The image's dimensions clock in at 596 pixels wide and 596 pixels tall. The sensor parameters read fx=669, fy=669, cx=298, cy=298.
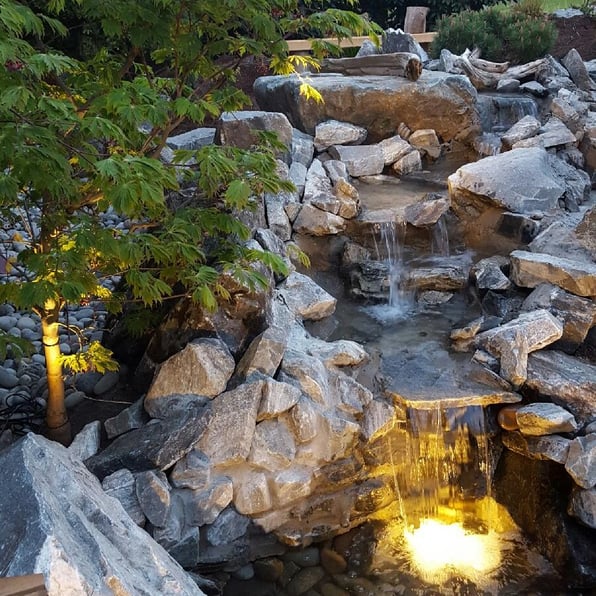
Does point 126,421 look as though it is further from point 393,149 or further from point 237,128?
point 393,149

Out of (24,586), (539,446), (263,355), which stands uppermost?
(24,586)

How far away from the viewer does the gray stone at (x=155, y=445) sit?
4.97 meters

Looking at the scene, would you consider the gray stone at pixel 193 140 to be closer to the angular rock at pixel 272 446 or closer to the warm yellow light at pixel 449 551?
the angular rock at pixel 272 446

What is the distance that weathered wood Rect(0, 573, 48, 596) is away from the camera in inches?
83.1

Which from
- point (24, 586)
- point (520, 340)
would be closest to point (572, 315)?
point (520, 340)

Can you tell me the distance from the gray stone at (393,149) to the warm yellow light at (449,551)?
248 inches

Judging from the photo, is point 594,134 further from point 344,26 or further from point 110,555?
point 110,555

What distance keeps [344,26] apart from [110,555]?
11.8 ft

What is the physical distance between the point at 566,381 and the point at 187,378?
11.1 ft

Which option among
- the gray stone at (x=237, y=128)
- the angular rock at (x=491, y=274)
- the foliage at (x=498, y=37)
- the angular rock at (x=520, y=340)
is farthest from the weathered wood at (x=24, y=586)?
the foliage at (x=498, y=37)

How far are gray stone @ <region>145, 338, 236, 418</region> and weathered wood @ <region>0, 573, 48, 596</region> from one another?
306 centimetres

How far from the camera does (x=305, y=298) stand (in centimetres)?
688

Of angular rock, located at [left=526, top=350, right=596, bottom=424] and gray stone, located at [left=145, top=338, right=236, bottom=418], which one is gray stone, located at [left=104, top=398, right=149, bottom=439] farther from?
angular rock, located at [left=526, top=350, right=596, bottom=424]

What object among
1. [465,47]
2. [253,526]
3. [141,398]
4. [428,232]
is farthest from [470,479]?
[465,47]
